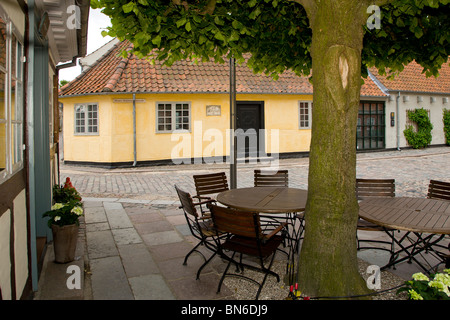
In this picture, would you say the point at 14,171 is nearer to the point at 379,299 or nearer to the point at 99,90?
the point at 379,299

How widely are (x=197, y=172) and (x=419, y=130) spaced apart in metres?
14.1

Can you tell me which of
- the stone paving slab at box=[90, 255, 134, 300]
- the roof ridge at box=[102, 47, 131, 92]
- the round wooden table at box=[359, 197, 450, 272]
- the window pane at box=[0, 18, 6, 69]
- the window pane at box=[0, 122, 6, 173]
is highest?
the roof ridge at box=[102, 47, 131, 92]

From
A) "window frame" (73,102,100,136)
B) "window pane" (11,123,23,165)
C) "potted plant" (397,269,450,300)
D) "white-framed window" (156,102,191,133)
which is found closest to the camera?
"potted plant" (397,269,450,300)

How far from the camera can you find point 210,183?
5918 millimetres

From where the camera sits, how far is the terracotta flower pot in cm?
421

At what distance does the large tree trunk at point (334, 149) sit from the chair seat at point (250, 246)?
460 millimetres

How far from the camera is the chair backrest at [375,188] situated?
517cm

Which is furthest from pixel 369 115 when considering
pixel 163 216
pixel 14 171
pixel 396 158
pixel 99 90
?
pixel 14 171

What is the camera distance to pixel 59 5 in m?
4.36

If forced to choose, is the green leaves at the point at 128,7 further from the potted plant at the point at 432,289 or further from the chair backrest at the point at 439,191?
the chair backrest at the point at 439,191

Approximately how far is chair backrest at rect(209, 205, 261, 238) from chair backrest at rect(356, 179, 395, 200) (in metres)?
2.44

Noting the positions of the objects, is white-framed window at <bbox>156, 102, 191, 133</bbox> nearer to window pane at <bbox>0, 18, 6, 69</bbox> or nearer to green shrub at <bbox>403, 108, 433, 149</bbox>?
window pane at <bbox>0, 18, 6, 69</bbox>

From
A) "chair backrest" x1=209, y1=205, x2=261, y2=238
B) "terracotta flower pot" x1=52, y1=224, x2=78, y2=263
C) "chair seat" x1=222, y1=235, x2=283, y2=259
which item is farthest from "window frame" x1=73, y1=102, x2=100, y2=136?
"chair backrest" x1=209, y1=205, x2=261, y2=238

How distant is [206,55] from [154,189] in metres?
5.32
